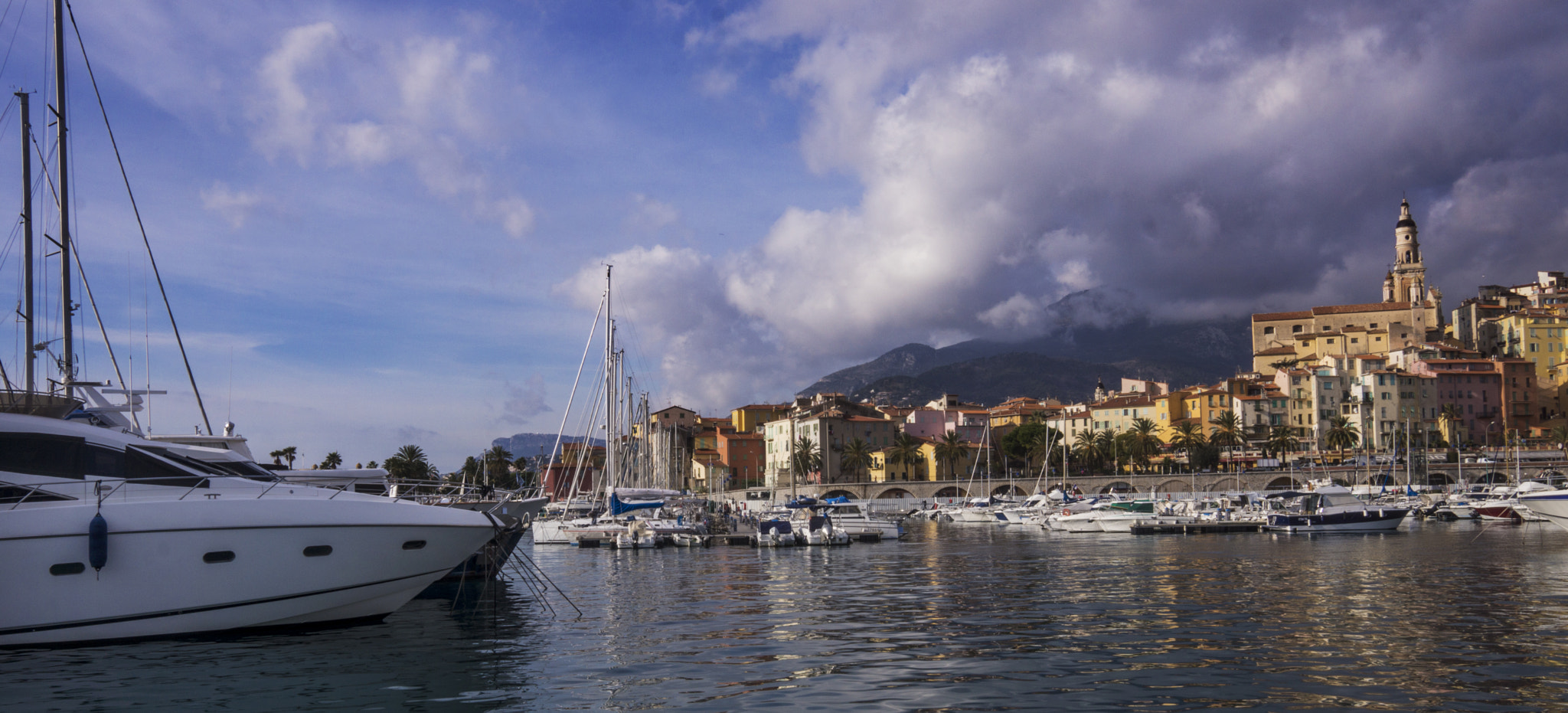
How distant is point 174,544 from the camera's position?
17.3m

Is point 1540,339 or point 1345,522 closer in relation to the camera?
point 1345,522

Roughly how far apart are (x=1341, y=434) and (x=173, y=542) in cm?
12984

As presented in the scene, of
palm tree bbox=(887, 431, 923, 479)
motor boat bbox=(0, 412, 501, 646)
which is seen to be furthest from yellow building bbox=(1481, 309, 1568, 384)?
motor boat bbox=(0, 412, 501, 646)

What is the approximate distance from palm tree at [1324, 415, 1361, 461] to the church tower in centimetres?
4391

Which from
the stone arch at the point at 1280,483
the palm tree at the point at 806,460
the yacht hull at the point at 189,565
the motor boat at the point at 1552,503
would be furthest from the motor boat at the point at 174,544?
the palm tree at the point at 806,460

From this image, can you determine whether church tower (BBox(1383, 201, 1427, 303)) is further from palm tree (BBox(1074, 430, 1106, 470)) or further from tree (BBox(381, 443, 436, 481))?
tree (BBox(381, 443, 436, 481))

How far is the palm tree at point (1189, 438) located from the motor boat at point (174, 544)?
123m

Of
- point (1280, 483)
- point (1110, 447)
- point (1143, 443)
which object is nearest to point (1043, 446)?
point (1110, 447)

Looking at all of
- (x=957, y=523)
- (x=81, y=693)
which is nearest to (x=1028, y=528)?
(x=957, y=523)

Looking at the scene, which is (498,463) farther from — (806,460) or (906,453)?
(906,453)

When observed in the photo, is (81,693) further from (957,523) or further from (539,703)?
(957,523)

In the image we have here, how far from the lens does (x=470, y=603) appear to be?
1022 inches

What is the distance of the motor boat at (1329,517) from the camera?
63.4 m

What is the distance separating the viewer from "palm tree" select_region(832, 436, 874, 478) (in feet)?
473
